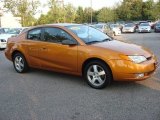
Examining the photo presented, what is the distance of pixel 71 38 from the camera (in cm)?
728

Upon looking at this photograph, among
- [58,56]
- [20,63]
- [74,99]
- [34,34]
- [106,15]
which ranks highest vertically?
[106,15]

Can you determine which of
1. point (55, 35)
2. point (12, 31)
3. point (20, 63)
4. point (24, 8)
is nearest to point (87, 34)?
point (55, 35)

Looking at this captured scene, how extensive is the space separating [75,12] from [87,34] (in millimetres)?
53542

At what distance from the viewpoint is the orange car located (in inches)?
254

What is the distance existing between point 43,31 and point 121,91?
9.49ft

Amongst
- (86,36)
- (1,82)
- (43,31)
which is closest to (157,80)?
(86,36)

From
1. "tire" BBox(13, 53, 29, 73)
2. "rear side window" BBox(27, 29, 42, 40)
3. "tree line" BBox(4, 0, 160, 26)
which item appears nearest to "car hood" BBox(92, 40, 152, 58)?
"rear side window" BBox(27, 29, 42, 40)

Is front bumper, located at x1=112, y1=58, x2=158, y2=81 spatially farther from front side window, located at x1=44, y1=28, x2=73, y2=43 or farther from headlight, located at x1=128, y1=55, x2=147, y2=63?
front side window, located at x1=44, y1=28, x2=73, y2=43

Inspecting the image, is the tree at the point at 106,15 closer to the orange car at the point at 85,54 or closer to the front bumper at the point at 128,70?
the orange car at the point at 85,54

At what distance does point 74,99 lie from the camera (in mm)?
6008

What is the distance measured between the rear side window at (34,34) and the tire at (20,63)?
25.7 inches

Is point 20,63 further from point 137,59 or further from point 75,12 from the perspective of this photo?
point 75,12

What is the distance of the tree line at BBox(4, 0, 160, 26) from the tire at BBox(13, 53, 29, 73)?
32.6 meters

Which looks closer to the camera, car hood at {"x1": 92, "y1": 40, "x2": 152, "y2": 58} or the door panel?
car hood at {"x1": 92, "y1": 40, "x2": 152, "y2": 58}
